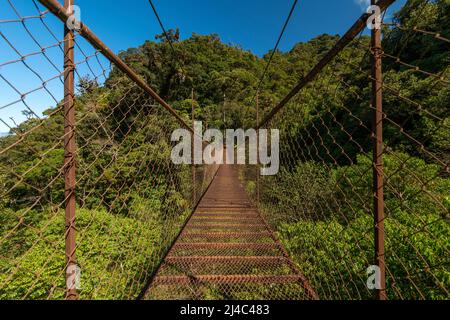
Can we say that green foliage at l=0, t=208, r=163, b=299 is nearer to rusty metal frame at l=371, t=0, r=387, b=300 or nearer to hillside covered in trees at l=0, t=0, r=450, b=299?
hillside covered in trees at l=0, t=0, r=450, b=299

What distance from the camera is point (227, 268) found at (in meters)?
1.32

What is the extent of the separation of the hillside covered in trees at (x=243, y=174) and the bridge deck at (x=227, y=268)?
0.51 ft

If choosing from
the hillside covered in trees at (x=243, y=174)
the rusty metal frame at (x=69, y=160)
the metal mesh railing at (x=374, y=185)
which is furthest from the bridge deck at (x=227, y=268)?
the rusty metal frame at (x=69, y=160)

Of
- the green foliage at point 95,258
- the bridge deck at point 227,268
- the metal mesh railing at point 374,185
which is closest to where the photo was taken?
the metal mesh railing at point 374,185

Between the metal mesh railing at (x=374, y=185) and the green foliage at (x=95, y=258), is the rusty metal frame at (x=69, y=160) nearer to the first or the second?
the green foliage at (x=95, y=258)

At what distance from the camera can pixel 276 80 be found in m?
20.4

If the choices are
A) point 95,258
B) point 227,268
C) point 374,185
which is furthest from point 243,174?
point 374,185

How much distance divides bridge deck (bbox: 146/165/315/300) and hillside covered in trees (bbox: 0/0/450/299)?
0.51 ft

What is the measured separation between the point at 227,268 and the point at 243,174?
19.3 ft

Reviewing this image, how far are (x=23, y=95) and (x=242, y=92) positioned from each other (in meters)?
24.2

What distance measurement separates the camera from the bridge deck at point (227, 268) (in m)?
1.08

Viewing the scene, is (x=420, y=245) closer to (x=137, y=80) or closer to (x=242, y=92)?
(x=137, y=80)

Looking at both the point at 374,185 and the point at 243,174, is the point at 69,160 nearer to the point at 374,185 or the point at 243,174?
the point at 374,185
